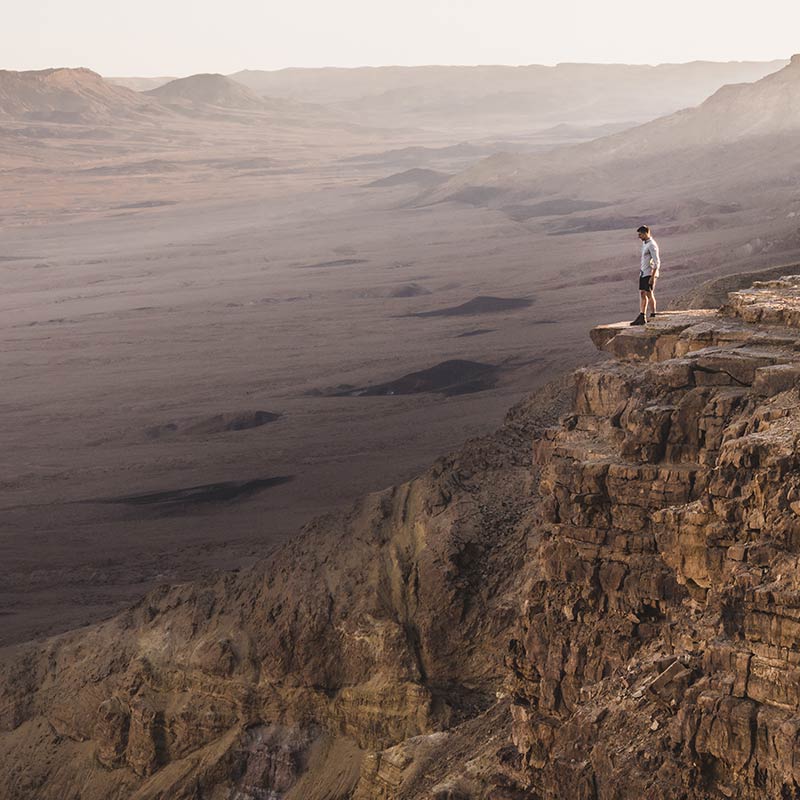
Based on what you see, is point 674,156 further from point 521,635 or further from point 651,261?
point 521,635

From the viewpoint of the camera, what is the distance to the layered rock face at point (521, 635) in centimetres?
798

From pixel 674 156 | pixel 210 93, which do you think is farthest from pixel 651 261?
pixel 210 93

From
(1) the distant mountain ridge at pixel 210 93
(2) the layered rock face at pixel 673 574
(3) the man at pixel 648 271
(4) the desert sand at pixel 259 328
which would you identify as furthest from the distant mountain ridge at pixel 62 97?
(2) the layered rock face at pixel 673 574

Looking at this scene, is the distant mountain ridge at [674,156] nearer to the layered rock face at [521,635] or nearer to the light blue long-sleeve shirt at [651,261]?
the layered rock face at [521,635]

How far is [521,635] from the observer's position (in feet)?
35.0

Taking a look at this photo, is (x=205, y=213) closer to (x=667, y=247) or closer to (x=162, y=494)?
(x=667, y=247)

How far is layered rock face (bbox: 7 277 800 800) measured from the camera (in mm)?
7980

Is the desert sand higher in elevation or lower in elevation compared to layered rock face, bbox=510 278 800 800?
lower

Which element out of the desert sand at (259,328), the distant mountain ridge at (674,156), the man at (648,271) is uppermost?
the man at (648,271)

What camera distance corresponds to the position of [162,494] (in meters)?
38.0

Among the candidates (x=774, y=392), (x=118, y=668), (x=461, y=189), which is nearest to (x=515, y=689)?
(x=774, y=392)

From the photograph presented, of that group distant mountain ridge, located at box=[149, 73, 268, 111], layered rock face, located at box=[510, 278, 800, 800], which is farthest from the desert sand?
distant mountain ridge, located at box=[149, 73, 268, 111]

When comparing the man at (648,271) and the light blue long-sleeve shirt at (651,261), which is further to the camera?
the light blue long-sleeve shirt at (651,261)

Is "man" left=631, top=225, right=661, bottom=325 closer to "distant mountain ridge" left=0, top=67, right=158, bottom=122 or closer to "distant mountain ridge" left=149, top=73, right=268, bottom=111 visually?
"distant mountain ridge" left=0, top=67, right=158, bottom=122
